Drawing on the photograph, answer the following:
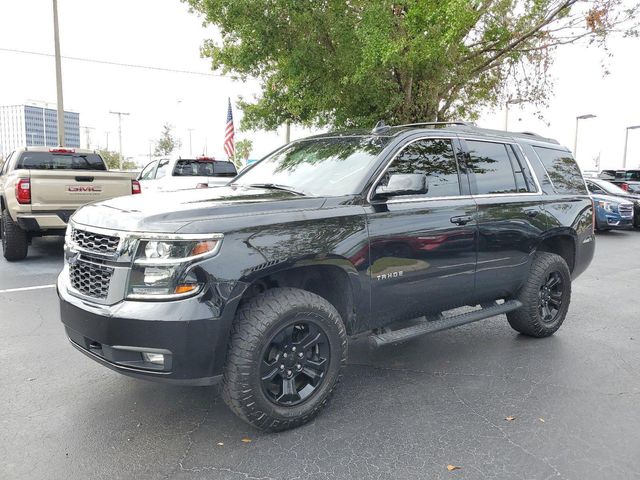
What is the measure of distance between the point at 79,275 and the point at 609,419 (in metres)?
3.52

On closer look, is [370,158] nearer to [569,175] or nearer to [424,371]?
[424,371]

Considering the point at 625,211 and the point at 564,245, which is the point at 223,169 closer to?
the point at 564,245

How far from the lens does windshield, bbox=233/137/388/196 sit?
3881 mm

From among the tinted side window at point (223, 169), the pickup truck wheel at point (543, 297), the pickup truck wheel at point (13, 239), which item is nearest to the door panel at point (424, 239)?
the pickup truck wheel at point (543, 297)

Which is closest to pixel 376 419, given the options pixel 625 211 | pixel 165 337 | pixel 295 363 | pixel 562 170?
pixel 295 363

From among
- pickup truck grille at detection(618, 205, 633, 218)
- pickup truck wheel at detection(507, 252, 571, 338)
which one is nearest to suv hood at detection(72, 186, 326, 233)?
pickup truck wheel at detection(507, 252, 571, 338)

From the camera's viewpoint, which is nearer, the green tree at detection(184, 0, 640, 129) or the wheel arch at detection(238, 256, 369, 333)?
the wheel arch at detection(238, 256, 369, 333)

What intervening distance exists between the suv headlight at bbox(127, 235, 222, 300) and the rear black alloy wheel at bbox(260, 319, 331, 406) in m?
0.64

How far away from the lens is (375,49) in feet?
39.8

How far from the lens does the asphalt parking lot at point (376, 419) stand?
2.93 m

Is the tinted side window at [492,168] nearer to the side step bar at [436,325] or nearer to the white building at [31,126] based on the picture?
the side step bar at [436,325]

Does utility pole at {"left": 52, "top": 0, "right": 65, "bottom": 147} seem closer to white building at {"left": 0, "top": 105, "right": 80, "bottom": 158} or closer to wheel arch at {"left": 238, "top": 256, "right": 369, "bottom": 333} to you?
wheel arch at {"left": 238, "top": 256, "right": 369, "bottom": 333}

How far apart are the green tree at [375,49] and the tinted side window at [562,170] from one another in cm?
676

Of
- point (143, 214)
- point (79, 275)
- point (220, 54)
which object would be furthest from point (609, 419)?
point (220, 54)
